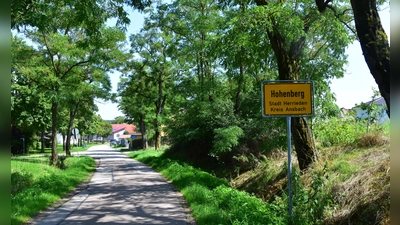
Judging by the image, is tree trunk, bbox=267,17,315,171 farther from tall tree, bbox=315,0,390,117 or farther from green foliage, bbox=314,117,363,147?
tall tree, bbox=315,0,390,117

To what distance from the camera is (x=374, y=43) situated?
484 centimetres

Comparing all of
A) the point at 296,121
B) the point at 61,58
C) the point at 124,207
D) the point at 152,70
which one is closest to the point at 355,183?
the point at 296,121

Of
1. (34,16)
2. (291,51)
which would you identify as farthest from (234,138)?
(34,16)

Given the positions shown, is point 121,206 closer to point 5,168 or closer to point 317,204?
point 317,204

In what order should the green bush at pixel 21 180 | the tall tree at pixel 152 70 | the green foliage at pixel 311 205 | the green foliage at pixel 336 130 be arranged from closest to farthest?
the green foliage at pixel 311 205 → the green foliage at pixel 336 130 → the green bush at pixel 21 180 → the tall tree at pixel 152 70

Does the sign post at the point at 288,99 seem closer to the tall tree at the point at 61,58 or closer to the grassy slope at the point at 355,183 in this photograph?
the grassy slope at the point at 355,183

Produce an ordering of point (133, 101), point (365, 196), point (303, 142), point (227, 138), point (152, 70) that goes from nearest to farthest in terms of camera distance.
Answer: point (365, 196) → point (303, 142) → point (227, 138) → point (152, 70) → point (133, 101)

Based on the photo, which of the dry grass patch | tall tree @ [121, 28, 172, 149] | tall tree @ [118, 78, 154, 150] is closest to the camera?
the dry grass patch

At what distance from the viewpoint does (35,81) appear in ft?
65.3

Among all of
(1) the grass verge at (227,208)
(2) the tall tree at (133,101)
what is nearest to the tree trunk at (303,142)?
(1) the grass verge at (227,208)

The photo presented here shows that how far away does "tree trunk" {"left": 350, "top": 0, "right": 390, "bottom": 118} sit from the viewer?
4.70 meters

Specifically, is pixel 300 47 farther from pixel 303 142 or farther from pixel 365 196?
pixel 365 196

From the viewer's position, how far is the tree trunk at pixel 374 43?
15.4ft

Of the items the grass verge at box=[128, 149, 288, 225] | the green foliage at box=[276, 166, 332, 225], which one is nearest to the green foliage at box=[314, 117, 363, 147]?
the grass verge at box=[128, 149, 288, 225]
